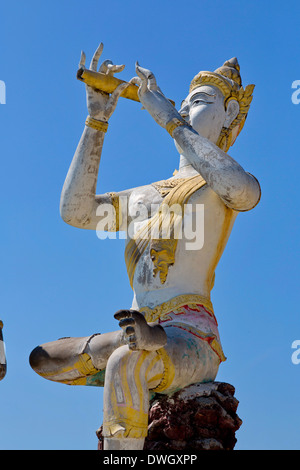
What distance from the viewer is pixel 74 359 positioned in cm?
732

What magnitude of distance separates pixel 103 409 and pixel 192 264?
171cm

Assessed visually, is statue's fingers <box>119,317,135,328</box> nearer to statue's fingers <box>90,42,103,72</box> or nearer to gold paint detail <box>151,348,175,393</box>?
gold paint detail <box>151,348,175,393</box>

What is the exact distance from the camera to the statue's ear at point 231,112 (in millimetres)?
8695

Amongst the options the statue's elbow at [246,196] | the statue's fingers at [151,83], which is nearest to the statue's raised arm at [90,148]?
the statue's fingers at [151,83]

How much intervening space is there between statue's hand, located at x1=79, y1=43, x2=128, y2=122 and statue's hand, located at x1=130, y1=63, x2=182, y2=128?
0.82 ft

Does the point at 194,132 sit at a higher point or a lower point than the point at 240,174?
higher

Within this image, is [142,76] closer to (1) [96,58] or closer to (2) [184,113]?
(1) [96,58]

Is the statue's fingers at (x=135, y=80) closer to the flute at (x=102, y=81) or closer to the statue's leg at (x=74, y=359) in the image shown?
the flute at (x=102, y=81)

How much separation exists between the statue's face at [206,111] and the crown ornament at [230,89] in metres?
0.06

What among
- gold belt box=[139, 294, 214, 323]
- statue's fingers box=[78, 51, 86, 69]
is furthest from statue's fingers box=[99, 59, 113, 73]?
gold belt box=[139, 294, 214, 323]

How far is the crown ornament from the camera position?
8.66m

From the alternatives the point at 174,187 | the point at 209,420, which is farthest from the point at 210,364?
the point at 174,187
